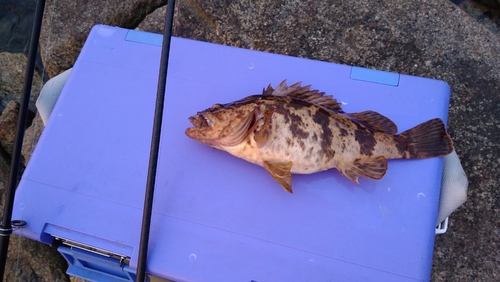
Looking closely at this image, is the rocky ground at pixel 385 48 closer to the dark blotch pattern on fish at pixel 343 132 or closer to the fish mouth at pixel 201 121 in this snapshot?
the dark blotch pattern on fish at pixel 343 132

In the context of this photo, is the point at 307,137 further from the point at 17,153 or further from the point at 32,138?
the point at 32,138

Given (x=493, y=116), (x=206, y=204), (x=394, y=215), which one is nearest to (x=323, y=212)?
(x=394, y=215)

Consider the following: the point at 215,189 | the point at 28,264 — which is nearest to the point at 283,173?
the point at 215,189

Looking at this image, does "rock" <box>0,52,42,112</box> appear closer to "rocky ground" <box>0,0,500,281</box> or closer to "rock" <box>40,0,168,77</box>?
"rocky ground" <box>0,0,500,281</box>

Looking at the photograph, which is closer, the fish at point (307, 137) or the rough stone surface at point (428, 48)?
the fish at point (307, 137)

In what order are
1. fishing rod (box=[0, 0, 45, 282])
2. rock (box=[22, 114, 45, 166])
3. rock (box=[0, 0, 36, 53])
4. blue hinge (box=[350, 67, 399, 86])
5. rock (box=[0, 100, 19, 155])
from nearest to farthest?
fishing rod (box=[0, 0, 45, 282]) → blue hinge (box=[350, 67, 399, 86]) → rock (box=[22, 114, 45, 166]) → rock (box=[0, 100, 19, 155]) → rock (box=[0, 0, 36, 53])

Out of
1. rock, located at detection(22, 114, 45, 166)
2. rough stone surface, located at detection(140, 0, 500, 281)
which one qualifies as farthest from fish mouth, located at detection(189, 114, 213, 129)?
rock, located at detection(22, 114, 45, 166)

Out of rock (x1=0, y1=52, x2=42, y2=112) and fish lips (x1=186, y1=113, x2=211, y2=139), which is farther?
rock (x1=0, y1=52, x2=42, y2=112)

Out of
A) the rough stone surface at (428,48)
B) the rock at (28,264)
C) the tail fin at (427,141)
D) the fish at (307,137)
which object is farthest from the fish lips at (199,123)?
the rock at (28,264)

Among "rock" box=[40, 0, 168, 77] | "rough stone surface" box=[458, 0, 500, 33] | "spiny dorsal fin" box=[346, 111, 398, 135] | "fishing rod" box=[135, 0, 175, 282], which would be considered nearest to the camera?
"fishing rod" box=[135, 0, 175, 282]
